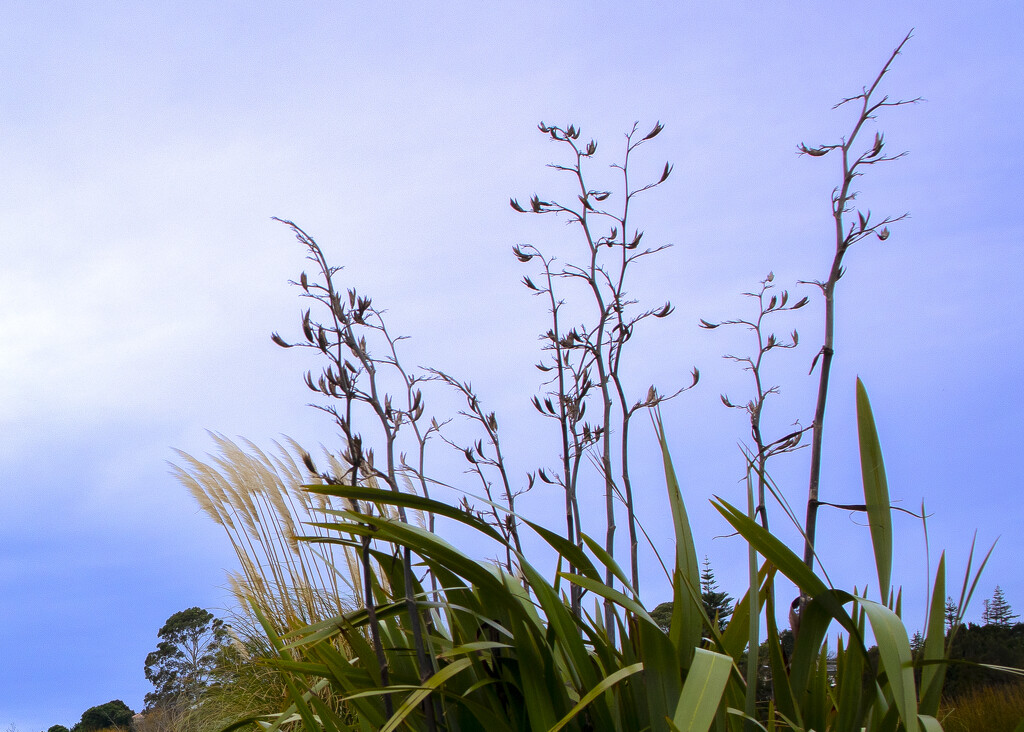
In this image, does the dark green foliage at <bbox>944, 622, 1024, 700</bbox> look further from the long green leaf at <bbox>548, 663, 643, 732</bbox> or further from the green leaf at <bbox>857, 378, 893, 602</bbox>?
the long green leaf at <bbox>548, 663, 643, 732</bbox>

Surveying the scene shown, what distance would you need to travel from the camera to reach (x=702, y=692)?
97 centimetres

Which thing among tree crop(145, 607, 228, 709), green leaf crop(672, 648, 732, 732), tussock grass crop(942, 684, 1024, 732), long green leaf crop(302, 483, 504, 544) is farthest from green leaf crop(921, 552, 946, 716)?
tree crop(145, 607, 228, 709)

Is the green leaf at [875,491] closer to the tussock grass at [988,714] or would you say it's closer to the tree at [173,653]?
the tussock grass at [988,714]

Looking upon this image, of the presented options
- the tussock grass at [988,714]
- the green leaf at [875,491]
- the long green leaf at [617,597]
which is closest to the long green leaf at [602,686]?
the long green leaf at [617,597]

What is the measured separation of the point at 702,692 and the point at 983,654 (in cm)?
398

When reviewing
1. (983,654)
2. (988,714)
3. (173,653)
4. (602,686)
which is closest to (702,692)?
(602,686)

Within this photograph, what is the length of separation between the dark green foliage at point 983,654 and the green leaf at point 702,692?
357 centimetres

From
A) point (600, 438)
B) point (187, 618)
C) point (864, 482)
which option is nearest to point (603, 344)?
point (600, 438)

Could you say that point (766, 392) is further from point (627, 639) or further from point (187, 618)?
point (187, 618)

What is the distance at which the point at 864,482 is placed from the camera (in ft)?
4.10

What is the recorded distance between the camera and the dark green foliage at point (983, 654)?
399cm

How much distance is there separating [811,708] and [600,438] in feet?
3.79

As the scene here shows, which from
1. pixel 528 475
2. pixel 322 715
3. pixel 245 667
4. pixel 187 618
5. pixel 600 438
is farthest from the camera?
pixel 187 618

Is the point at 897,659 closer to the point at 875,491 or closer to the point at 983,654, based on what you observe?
the point at 875,491
